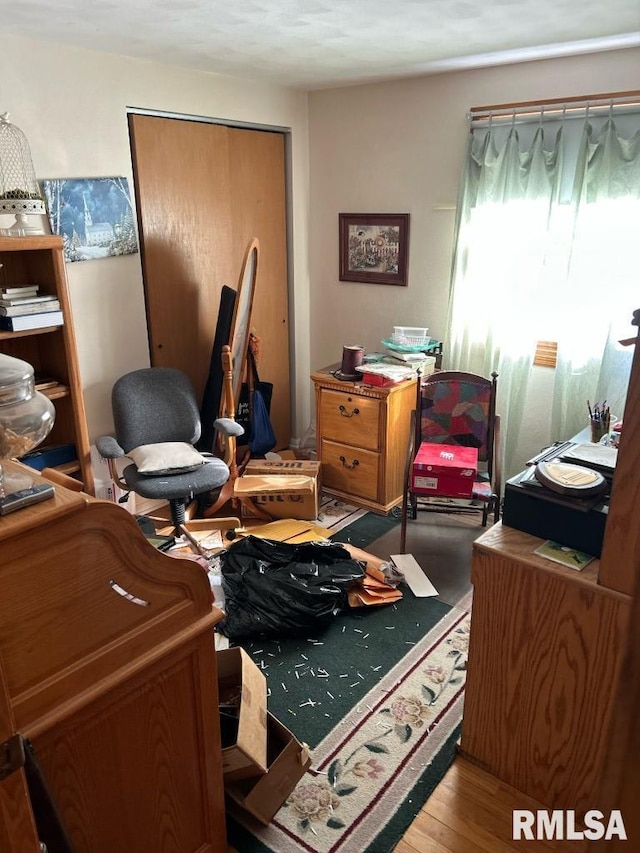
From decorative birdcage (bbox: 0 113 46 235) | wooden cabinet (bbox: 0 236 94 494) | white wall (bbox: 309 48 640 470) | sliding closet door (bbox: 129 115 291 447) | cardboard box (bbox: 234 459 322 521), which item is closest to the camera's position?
decorative birdcage (bbox: 0 113 46 235)

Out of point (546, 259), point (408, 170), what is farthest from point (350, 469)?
point (408, 170)

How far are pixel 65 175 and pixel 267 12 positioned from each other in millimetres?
1226

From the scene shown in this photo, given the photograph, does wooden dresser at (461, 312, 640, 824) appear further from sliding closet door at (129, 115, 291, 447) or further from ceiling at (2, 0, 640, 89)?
sliding closet door at (129, 115, 291, 447)

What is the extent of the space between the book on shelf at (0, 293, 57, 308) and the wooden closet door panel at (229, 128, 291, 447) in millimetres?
1490

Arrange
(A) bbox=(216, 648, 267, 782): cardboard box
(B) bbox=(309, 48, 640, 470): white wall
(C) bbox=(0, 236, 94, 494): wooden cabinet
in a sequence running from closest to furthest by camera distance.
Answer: (A) bbox=(216, 648, 267, 782): cardboard box → (C) bbox=(0, 236, 94, 494): wooden cabinet → (B) bbox=(309, 48, 640, 470): white wall

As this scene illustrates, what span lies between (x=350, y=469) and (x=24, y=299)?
1.99 meters

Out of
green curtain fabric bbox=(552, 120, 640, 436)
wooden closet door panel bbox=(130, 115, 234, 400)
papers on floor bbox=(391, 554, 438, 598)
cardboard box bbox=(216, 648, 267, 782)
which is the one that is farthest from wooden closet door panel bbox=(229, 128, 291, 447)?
cardboard box bbox=(216, 648, 267, 782)

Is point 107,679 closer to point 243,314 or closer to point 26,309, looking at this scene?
point 26,309

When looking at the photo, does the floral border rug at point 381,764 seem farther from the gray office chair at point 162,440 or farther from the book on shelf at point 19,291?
the book on shelf at point 19,291

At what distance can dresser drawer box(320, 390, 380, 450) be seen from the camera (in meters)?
3.60

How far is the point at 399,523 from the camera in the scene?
11.9ft

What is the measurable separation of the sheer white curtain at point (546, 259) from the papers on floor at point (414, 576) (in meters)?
1.00

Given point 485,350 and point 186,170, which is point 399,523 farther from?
point 186,170

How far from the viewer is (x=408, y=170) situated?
3.78m
